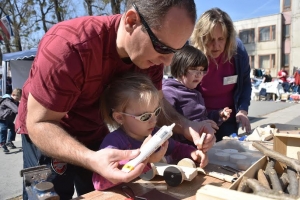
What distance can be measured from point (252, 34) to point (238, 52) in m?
24.5

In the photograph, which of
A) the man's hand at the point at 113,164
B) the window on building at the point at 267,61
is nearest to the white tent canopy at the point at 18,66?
the man's hand at the point at 113,164

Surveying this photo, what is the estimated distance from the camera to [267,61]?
2395 cm

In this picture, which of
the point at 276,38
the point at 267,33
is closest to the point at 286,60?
the point at 276,38

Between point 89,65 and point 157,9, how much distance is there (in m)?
0.29

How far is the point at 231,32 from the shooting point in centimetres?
196

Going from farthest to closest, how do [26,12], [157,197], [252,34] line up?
[252,34] → [26,12] → [157,197]

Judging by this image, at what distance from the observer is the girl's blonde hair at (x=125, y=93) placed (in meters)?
1.10

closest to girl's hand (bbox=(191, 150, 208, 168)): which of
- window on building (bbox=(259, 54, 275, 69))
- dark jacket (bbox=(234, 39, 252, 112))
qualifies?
dark jacket (bbox=(234, 39, 252, 112))

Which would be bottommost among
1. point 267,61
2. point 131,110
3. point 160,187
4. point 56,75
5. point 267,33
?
point 160,187

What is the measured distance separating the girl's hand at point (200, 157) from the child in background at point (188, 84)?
0.60 meters

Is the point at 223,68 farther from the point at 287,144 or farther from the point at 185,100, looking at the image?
the point at 287,144

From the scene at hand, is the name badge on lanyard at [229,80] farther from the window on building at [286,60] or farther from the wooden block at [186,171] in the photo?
the window on building at [286,60]

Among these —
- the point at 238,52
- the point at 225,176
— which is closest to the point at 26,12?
the point at 238,52

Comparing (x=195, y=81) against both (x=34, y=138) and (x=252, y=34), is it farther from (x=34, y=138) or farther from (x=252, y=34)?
(x=252, y=34)
